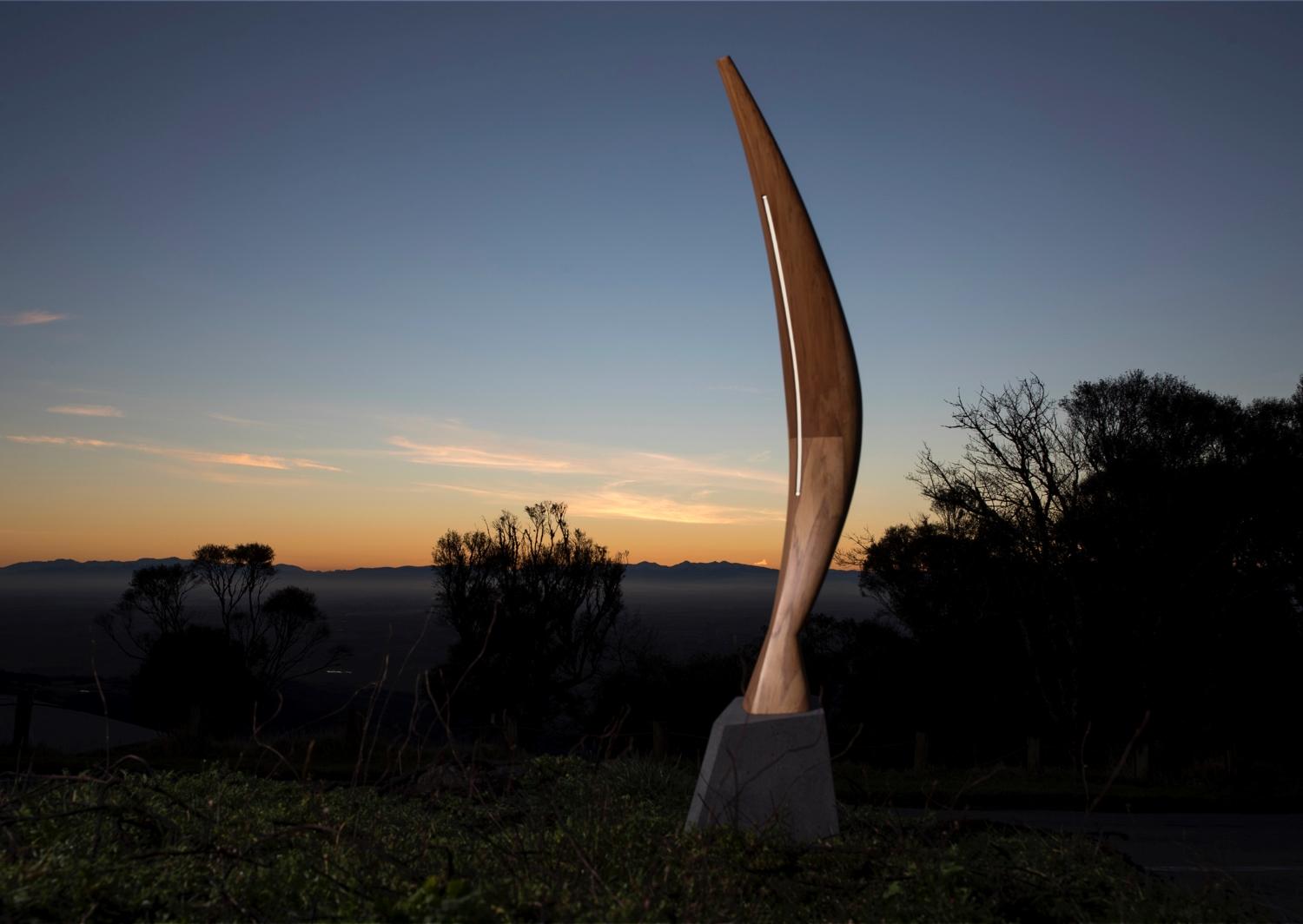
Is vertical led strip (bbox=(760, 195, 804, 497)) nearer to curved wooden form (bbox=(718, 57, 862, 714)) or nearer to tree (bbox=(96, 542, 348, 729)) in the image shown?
curved wooden form (bbox=(718, 57, 862, 714))

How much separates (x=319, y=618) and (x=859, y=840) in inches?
1426

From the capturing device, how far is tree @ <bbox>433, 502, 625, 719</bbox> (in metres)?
27.3

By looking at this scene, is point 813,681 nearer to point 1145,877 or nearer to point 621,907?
point 1145,877

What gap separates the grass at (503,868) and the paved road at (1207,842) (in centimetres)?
210

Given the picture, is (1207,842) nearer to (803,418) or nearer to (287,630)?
(803,418)

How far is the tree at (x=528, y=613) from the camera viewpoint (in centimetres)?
2730

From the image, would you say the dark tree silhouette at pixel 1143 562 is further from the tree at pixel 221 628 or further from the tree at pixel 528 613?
the tree at pixel 221 628

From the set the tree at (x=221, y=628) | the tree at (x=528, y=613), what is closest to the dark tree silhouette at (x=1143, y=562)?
the tree at (x=528, y=613)

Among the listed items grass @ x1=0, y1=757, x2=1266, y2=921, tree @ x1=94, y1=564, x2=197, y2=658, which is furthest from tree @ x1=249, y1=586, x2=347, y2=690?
grass @ x1=0, y1=757, x2=1266, y2=921

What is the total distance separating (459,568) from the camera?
92.7ft

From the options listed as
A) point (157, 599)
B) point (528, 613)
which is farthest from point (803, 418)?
point (157, 599)

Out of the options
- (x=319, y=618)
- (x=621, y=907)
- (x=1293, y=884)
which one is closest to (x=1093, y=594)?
(x=1293, y=884)

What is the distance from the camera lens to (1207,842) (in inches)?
390

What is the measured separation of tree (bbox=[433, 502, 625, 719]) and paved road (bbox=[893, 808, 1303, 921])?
57.8ft
